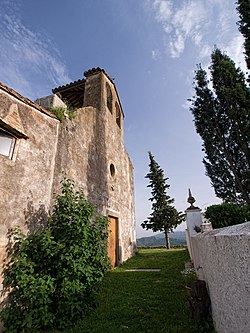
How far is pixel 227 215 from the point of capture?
5.18m

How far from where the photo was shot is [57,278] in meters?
3.59

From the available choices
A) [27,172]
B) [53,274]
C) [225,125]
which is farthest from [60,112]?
[225,125]

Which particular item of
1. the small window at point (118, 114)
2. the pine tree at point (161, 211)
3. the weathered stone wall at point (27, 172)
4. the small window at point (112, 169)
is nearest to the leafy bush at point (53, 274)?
the weathered stone wall at point (27, 172)

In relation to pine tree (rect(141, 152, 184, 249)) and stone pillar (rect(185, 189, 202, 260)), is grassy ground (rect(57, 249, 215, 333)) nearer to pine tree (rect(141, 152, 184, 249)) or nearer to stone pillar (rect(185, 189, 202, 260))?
stone pillar (rect(185, 189, 202, 260))

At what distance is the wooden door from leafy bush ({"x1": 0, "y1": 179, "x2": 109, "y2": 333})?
12.1 feet

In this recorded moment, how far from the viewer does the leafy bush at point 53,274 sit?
3289 millimetres

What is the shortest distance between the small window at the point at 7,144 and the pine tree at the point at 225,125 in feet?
33.4

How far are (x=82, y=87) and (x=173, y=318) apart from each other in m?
10.4

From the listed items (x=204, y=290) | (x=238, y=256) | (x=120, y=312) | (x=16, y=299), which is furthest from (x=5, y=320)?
(x=238, y=256)

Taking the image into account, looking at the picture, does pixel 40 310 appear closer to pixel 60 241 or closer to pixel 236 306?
pixel 60 241

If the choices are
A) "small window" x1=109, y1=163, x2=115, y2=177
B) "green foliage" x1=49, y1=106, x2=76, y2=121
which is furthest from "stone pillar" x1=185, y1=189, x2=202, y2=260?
"green foliage" x1=49, y1=106, x2=76, y2=121

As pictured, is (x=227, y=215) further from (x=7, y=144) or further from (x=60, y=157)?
(x=7, y=144)

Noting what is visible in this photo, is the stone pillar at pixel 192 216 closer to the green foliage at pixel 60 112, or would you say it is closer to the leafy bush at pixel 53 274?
the leafy bush at pixel 53 274

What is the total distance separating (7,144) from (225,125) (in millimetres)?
11316
